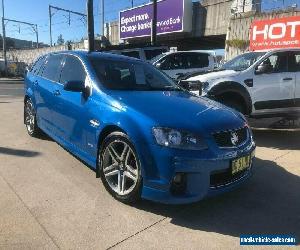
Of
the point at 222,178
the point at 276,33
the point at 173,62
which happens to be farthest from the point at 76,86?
the point at 276,33

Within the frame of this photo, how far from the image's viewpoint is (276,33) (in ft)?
50.7

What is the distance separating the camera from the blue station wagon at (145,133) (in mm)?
3383

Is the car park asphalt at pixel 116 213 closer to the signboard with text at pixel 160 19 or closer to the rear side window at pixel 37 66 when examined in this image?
the rear side window at pixel 37 66

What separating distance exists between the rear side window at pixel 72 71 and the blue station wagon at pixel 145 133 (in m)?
0.02

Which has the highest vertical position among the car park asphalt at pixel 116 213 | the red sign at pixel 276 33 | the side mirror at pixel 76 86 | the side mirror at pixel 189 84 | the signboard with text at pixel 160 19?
the signboard with text at pixel 160 19

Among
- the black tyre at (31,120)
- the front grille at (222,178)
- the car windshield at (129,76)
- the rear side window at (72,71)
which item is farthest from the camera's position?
the black tyre at (31,120)

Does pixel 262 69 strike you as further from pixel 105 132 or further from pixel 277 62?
pixel 105 132

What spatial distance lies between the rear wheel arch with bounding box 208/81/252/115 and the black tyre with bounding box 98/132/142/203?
11.7 ft

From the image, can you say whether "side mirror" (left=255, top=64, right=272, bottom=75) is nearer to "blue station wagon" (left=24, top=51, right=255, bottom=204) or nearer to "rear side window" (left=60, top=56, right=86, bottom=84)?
"blue station wagon" (left=24, top=51, right=255, bottom=204)

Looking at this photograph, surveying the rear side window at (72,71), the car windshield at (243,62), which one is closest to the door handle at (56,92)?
the rear side window at (72,71)

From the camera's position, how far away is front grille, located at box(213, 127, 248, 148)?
359cm

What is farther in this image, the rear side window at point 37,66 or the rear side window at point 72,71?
the rear side window at point 37,66

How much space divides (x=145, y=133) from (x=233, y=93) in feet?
13.4

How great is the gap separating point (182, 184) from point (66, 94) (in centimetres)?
227
